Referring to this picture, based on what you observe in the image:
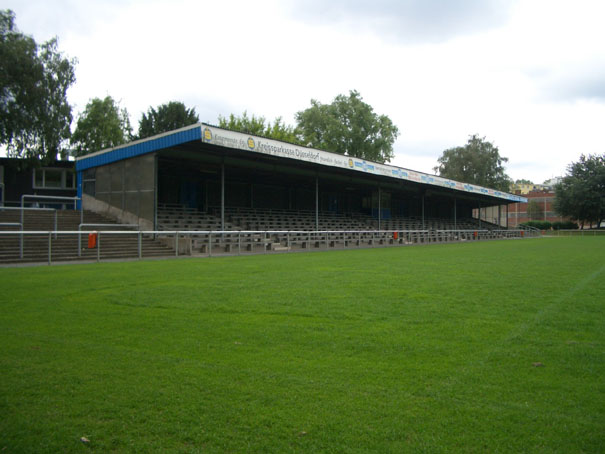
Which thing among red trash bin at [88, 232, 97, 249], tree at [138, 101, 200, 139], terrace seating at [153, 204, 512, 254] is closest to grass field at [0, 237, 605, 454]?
red trash bin at [88, 232, 97, 249]

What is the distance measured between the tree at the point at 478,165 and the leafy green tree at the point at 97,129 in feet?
164

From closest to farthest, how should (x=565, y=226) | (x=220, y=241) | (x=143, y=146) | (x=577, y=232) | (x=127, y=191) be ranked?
(x=220, y=241) < (x=143, y=146) < (x=127, y=191) < (x=577, y=232) < (x=565, y=226)

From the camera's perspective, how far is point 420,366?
3.62 m

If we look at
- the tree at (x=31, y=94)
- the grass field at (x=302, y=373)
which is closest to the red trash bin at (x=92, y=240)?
the grass field at (x=302, y=373)

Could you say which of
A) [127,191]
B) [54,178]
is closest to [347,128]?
[54,178]

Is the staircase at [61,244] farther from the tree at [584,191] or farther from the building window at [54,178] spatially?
the tree at [584,191]

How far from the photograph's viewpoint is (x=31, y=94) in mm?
28953

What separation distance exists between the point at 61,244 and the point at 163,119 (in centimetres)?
3161

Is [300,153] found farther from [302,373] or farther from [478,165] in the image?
[478,165]

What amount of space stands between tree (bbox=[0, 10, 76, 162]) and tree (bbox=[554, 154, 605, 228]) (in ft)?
183

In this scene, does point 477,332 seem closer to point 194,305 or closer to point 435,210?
point 194,305

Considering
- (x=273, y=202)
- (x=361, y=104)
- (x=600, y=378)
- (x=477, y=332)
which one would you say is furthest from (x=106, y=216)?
(x=361, y=104)

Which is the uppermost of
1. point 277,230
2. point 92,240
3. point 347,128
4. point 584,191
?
point 347,128

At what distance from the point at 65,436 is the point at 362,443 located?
1.63 metres
